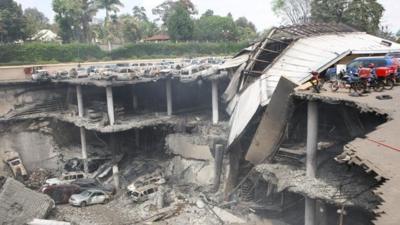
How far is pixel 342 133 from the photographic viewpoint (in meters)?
21.5

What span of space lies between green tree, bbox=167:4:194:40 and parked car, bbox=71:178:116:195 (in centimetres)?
4634

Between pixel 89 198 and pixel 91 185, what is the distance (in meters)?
2.43

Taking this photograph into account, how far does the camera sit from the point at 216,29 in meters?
88.6

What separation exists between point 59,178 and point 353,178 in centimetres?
2542

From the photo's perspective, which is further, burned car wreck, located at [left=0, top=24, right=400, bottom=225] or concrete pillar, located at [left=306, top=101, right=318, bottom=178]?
concrete pillar, located at [left=306, top=101, right=318, bottom=178]

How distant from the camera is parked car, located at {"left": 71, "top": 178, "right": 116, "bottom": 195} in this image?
32.1 m

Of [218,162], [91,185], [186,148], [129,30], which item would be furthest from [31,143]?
[129,30]

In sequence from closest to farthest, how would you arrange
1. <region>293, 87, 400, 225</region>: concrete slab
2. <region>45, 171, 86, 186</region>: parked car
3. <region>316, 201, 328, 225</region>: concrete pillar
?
1. <region>293, 87, 400, 225</region>: concrete slab
2. <region>316, 201, 328, 225</region>: concrete pillar
3. <region>45, 171, 86, 186</region>: parked car

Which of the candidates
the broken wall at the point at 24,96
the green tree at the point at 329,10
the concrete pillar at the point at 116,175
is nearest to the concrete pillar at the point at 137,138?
the concrete pillar at the point at 116,175

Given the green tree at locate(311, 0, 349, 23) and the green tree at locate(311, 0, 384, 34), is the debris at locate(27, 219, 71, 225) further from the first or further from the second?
the green tree at locate(311, 0, 349, 23)

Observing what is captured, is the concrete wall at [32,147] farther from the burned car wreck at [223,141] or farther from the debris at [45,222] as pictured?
the debris at [45,222]

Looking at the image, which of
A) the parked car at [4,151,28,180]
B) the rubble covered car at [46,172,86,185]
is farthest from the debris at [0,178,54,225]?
the parked car at [4,151,28,180]

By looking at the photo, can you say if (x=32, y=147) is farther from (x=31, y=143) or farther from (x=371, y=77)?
(x=371, y=77)

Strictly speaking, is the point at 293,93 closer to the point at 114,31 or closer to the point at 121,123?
the point at 121,123
